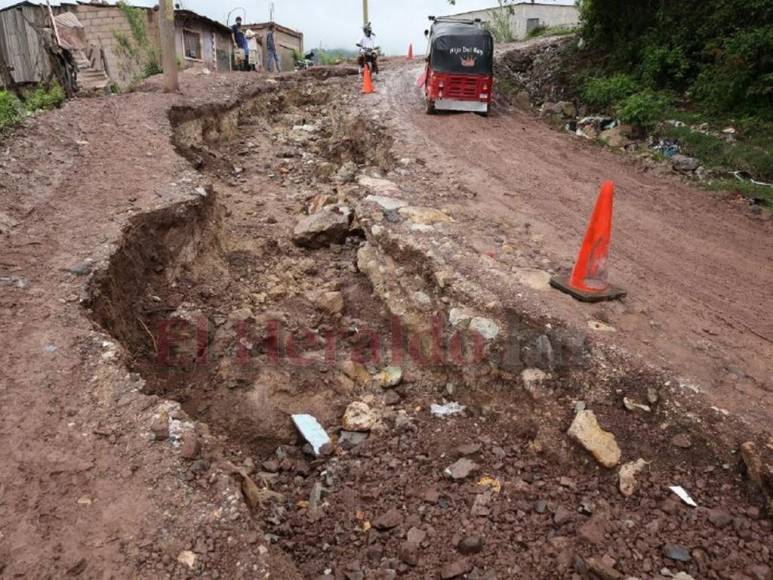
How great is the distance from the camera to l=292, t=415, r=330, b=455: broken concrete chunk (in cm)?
395

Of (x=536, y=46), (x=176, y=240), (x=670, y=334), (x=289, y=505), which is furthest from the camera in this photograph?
(x=536, y=46)

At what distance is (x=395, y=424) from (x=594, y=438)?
4.80 ft

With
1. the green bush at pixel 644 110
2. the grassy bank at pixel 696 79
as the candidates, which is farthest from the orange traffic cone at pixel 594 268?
the green bush at pixel 644 110

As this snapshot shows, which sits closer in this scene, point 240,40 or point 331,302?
point 331,302

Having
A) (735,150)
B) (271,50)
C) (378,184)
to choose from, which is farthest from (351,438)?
(271,50)

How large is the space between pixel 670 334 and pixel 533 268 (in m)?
1.34

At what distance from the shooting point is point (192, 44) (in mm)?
19812

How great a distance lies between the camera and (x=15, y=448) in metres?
2.96

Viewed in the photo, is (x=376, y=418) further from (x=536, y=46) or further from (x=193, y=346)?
(x=536, y=46)

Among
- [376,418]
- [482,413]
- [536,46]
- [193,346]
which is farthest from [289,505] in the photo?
[536,46]

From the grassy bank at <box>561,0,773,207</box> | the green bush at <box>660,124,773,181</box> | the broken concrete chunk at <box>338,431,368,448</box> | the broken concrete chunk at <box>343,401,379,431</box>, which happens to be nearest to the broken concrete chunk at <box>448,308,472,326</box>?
the broken concrete chunk at <box>343,401,379,431</box>

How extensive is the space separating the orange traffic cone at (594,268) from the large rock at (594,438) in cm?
120

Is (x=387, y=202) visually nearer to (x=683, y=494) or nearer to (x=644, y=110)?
(x=683, y=494)

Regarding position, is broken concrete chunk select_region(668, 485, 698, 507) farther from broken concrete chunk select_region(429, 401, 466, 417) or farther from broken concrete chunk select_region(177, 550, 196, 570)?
broken concrete chunk select_region(177, 550, 196, 570)
